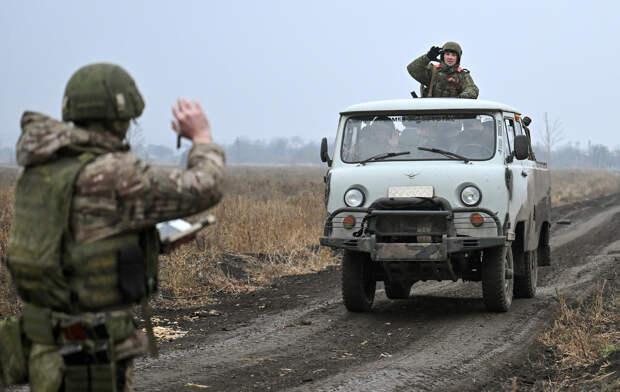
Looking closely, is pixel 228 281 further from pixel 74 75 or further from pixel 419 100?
pixel 74 75

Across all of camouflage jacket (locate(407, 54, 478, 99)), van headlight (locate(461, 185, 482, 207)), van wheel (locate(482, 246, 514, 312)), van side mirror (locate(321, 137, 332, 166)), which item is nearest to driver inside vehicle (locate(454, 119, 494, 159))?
van headlight (locate(461, 185, 482, 207))

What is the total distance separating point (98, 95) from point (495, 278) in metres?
6.46

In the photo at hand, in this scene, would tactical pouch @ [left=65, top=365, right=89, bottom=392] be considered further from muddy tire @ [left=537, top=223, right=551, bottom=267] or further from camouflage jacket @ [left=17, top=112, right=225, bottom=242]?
muddy tire @ [left=537, top=223, right=551, bottom=267]

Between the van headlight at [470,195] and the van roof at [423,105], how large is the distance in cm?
105

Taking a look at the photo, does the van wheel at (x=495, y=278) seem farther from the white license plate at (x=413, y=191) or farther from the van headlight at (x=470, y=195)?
the white license plate at (x=413, y=191)

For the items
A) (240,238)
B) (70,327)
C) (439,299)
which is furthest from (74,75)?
(240,238)

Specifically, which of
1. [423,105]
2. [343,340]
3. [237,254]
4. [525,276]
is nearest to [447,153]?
[423,105]

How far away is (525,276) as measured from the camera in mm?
10234

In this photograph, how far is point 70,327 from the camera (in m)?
3.11

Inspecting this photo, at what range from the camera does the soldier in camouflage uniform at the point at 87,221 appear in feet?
10.2

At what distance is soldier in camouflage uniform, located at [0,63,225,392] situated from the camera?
310 cm

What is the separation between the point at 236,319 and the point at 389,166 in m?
2.20

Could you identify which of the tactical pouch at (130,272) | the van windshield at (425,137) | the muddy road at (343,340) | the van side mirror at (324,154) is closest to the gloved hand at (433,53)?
the van windshield at (425,137)

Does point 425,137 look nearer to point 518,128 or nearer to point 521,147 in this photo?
point 521,147
